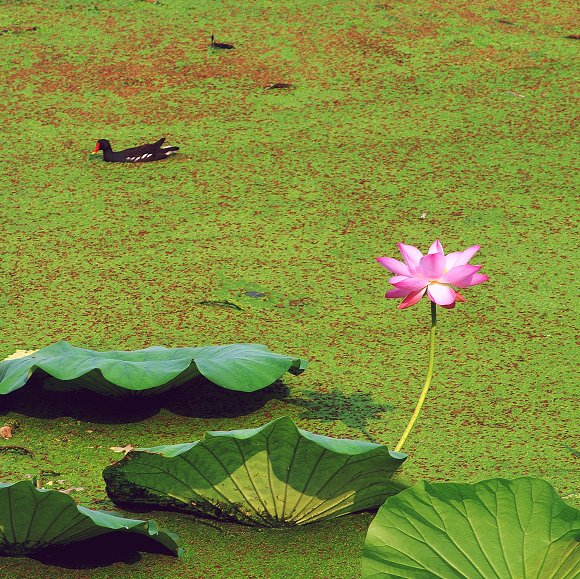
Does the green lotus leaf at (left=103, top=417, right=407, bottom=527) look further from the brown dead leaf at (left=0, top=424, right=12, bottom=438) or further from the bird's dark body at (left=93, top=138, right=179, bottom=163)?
the bird's dark body at (left=93, top=138, right=179, bottom=163)

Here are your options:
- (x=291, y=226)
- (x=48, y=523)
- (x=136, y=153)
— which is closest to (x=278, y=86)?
(x=136, y=153)

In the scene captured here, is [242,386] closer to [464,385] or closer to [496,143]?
[464,385]

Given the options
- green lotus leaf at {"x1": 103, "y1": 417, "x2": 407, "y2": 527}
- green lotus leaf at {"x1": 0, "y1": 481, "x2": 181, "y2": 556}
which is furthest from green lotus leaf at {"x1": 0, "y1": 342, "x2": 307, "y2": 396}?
green lotus leaf at {"x1": 0, "y1": 481, "x2": 181, "y2": 556}

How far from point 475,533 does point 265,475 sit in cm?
35

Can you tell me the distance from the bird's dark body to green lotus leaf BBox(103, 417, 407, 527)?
1.75 metres

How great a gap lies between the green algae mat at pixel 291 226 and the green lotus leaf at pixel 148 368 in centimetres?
8

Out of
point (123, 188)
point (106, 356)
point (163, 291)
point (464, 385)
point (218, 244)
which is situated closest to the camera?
point (106, 356)

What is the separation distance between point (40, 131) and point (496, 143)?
1.42 meters

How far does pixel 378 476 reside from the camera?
1.40m

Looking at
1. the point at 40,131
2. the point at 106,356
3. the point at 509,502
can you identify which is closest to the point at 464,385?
the point at 106,356

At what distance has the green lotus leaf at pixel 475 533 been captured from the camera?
1118 mm

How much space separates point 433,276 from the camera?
4.61 ft

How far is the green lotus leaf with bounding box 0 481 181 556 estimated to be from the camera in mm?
1246

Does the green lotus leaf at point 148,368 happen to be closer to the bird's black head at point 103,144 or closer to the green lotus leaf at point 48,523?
the green lotus leaf at point 48,523
